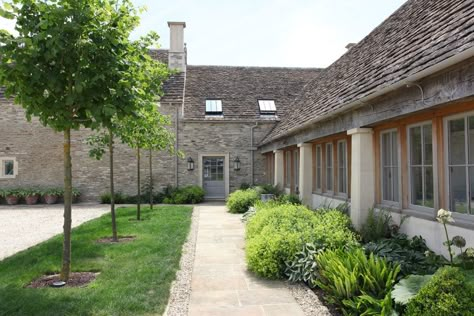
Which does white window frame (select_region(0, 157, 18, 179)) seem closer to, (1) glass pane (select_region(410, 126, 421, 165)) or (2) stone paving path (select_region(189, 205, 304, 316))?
(2) stone paving path (select_region(189, 205, 304, 316))

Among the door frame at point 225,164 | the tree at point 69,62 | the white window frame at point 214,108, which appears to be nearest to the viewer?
the tree at point 69,62

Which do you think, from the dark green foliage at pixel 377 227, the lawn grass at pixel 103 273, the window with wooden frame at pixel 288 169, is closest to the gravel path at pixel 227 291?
the lawn grass at pixel 103 273

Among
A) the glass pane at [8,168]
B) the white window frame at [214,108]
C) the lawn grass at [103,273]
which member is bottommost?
the lawn grass at [103,273]

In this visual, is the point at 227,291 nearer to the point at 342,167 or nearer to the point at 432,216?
the point at 432,216

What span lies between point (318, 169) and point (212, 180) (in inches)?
369

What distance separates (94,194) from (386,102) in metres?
16.5

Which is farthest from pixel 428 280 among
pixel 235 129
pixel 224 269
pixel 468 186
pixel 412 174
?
pixel 235 129

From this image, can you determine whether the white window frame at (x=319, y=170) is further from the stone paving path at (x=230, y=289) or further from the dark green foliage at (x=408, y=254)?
the dark green foliage at (x=408, y=254)

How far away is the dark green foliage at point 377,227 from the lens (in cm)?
567

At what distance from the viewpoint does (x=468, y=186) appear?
A: 430cm

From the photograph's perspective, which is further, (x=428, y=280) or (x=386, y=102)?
(x=386, y=102)

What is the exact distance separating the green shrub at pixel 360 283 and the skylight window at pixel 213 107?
14.8 meters

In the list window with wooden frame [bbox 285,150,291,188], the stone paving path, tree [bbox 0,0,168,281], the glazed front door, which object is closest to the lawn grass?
the stone paving path

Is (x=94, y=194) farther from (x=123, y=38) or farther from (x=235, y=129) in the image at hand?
(x=123, y=38)
